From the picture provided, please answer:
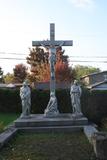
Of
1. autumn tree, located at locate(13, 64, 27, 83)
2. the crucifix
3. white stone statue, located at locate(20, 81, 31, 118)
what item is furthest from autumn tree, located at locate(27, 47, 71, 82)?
white stone statue, located at locate(20, 81, 31, 118)

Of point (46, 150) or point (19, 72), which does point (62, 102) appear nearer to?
point (46, 150)

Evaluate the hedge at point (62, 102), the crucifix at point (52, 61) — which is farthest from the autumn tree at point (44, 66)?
the crucifix at point (52, 61)

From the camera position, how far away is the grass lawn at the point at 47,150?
10.9 m

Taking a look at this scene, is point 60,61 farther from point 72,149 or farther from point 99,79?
point 72,149

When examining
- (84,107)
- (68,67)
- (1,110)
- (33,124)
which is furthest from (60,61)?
(33,124)

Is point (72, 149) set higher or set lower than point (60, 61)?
lower

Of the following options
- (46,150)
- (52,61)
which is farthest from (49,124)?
(46,150)

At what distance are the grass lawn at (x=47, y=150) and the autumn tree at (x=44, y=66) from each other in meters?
45.3

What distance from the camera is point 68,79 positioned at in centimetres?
6266

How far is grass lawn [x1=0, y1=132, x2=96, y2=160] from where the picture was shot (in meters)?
10.9

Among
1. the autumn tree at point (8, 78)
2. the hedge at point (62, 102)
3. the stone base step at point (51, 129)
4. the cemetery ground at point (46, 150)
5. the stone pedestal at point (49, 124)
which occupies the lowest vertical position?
the cemetery ground at point (46, 150)

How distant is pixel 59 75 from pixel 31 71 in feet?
28.5

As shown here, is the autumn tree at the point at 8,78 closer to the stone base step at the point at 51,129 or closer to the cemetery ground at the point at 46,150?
the stone base step at the point at 51,129

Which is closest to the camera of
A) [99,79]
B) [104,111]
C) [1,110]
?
[104,111]
